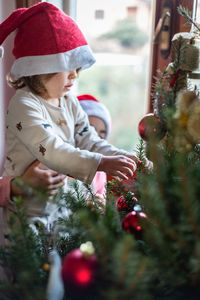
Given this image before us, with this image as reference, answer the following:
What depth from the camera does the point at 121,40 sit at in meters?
3.19

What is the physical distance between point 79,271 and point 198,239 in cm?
14

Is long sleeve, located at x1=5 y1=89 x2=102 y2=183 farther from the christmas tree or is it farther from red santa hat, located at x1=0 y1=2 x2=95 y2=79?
the christmas tree

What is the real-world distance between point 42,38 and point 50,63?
0.23 ft

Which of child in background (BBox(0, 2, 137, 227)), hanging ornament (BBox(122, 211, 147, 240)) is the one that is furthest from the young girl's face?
hanging ornament (BBox(122, 211, 147, 240))

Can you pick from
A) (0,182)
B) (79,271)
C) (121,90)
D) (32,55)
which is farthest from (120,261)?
(121,90)

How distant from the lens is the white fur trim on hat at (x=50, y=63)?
90 centimetres

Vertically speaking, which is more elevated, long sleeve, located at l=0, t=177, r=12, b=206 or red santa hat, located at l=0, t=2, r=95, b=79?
red santa hat, located at l=0, t=2, r=95, b=79

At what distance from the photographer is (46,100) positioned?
1.01 m

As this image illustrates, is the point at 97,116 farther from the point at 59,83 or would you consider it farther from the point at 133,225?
the point at 133,225

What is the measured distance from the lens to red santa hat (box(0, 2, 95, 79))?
0.89 metres

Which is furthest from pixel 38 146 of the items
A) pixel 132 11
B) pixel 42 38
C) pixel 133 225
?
pixel 132 11

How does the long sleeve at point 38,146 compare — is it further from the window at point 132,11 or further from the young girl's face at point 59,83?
the window at point 132,11

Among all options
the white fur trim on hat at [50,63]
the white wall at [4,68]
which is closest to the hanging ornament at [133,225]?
the white fur trim on hat at [50,63]

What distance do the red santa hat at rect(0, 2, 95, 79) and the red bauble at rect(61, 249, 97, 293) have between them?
620 millimetres
